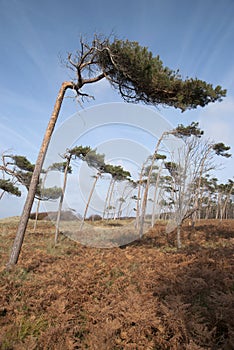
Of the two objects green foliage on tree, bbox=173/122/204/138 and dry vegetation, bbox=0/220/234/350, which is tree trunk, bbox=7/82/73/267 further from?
green foliage on tree, bbox=173/122/204/138

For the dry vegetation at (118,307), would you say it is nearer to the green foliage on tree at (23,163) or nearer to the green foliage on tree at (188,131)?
the green foliage on tree at (188,131)

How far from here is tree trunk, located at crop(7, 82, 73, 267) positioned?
7.42 metres

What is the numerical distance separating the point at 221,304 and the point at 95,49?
29.6ft

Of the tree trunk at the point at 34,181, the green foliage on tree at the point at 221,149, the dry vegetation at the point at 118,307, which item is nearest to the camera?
the dry vegetation at the point at 118,307

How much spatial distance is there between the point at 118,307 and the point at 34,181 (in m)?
5.38

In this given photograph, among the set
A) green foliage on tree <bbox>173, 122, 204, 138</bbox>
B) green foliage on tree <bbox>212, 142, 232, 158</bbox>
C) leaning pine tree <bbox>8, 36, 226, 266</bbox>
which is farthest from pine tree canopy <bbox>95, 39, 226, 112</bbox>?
green foliage on tree <bbox>212, 142, 232, 158</bbox>

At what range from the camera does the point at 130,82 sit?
8.86 meters

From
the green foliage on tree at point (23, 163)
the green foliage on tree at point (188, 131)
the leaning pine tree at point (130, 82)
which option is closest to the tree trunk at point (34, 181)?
the leaning pine tree at point (130, 82)

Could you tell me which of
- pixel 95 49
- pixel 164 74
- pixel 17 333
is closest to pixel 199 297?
pixel 17 333

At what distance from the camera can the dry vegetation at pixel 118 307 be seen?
332 centimetres

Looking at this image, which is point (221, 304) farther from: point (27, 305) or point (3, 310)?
point (3, 310)

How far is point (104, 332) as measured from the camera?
3463mm

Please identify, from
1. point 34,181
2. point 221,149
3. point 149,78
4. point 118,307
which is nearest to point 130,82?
point 149,78

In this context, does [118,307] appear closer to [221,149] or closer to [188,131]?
[188,131]
